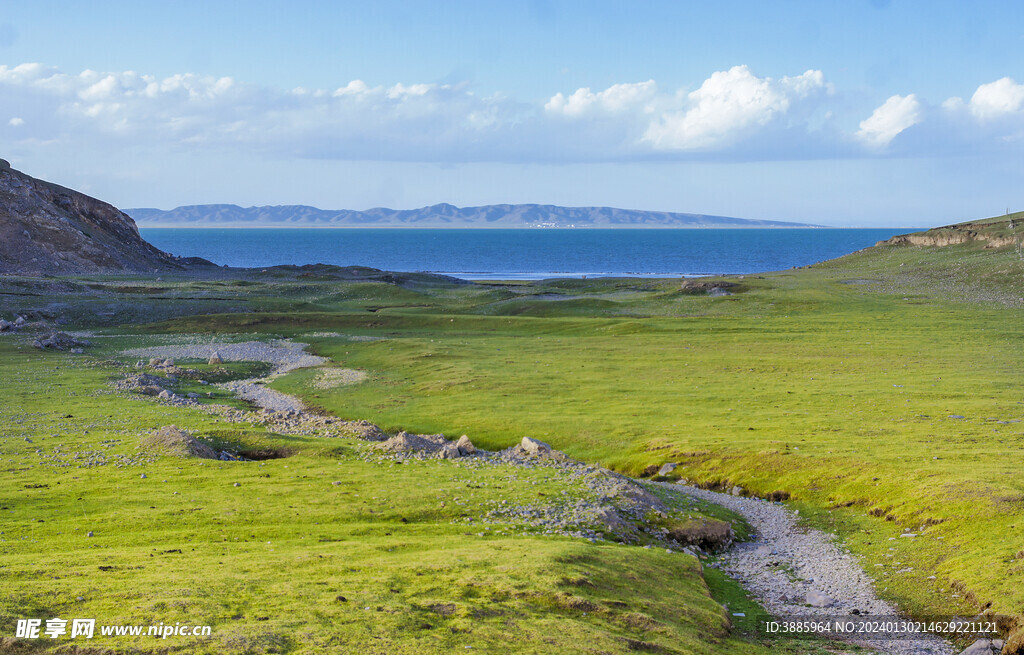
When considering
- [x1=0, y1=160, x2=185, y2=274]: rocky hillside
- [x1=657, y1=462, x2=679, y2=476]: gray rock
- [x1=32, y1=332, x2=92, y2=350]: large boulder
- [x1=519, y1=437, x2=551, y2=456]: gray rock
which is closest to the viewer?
[x1=657, y1=462, x2=679, y2=476]: gray rock

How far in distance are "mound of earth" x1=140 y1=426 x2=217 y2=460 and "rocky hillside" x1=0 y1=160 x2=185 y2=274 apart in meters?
113

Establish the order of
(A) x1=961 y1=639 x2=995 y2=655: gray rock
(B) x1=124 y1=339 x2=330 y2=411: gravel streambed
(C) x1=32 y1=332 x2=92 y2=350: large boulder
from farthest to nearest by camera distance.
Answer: (C) x1=32 y1=332 x2=92 y2=350: large boulder < (B) x1=124 y1=339 x2=330 y2=411: gravel streambed < (A) x1=961 y1=639 x2=995 y2=655: gray rock

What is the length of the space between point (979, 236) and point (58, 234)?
158911mm

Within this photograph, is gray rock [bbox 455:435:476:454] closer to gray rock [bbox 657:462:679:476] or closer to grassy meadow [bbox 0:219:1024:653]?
grassy meadow [bbox 0:219:1024:653]

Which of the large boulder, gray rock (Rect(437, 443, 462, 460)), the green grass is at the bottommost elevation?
gray rock (Rect(437, 443, 462, 460))

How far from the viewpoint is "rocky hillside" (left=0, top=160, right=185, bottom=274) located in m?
135

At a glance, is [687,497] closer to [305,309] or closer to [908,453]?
[908,453]

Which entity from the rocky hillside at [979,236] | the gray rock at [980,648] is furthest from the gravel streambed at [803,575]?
the rocky hillside at [979,236]

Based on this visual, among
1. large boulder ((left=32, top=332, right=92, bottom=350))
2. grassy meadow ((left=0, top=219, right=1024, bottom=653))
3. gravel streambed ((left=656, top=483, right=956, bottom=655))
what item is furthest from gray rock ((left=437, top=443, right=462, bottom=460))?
large boulder ((left=32, top=332, right=92, bottom=350))

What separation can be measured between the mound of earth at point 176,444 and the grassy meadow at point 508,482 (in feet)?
2.28

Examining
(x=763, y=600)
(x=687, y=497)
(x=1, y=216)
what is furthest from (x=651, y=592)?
(x=1, y=216)

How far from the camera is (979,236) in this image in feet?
415

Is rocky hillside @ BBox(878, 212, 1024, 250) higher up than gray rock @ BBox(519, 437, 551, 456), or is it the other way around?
rocky hillside @ BBox(878, 212, 1024, 250)

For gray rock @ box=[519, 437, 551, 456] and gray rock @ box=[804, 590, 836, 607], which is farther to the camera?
gray rock @ box=[519, 437, 551, 456]
